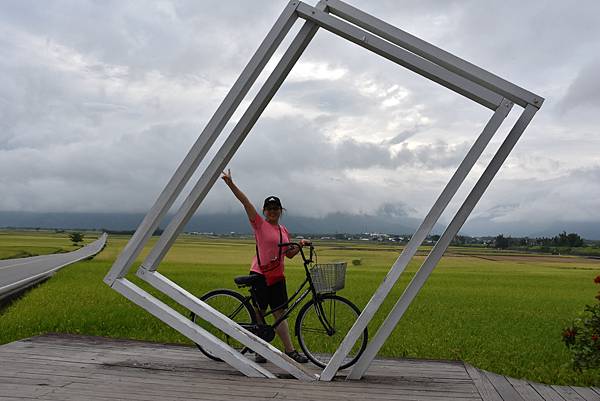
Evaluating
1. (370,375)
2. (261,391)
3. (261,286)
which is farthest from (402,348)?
(261,391)

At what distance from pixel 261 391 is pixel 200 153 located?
2.20 m

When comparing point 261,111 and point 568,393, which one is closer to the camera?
point 261,111

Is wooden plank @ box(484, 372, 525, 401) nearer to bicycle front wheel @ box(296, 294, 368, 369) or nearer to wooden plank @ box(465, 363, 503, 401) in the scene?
wooden plank @ box(465, 363, 503, 401)

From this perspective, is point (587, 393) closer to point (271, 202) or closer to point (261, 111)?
point (271, 202)

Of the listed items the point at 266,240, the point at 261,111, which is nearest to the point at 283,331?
the point at 266,240

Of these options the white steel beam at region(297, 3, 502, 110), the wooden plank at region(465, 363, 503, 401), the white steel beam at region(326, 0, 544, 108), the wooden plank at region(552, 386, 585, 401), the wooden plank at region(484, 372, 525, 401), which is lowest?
the wooden plank at region(465, 363, 503, 401)

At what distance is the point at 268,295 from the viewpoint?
21.0 feet

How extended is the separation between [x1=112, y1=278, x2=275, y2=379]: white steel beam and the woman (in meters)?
0.67

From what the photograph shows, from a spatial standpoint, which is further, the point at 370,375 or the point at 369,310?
the point at 370,375

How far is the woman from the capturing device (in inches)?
246

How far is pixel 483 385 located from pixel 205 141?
345 centimetres

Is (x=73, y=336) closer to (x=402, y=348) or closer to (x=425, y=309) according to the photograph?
(x=402, y=348)

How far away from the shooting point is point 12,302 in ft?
49.7

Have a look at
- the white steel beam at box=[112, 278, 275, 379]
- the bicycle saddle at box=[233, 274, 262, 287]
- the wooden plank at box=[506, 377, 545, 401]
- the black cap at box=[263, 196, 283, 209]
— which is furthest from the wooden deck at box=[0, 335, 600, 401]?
the black cap at box=[263, 196, 283, 209]
